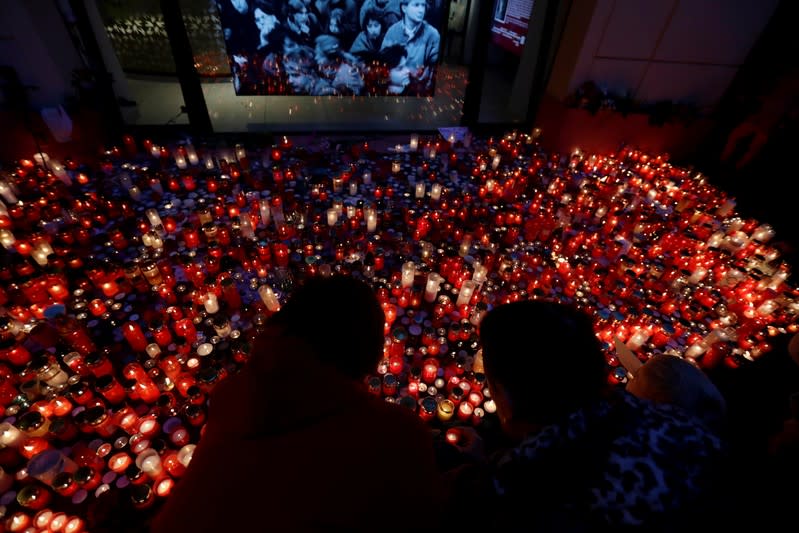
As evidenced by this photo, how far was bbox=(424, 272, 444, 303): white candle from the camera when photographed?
293cm

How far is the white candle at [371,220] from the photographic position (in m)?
3.77

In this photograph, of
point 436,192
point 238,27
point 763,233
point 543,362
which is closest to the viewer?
point 543,362

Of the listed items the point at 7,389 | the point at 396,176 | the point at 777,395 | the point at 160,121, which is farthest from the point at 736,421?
the point at 160,121

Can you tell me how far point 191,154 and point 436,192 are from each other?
3.26 metres

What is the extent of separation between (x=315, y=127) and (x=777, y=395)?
6.57m

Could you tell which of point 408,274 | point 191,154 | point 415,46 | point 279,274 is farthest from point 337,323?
point 415,46

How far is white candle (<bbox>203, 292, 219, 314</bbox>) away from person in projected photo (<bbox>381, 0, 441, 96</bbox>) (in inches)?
195

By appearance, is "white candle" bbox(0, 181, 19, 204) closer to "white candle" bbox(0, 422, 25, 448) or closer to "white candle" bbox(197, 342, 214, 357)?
"white candle" bbox(0, 422, 25, 448)

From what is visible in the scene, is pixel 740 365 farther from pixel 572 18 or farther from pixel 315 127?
pixel 315 127

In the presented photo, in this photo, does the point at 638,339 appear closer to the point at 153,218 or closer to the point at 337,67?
the point at 153,218

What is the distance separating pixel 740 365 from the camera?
2904mm

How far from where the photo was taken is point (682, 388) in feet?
5.80

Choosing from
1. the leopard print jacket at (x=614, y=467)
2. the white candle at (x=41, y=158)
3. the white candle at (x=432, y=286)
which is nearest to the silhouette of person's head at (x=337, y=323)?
the leopard print jacket at (x=614, y=467)

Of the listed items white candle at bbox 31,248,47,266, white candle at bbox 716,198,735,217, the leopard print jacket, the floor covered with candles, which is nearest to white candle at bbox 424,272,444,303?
Answer: the floor covered with candles
